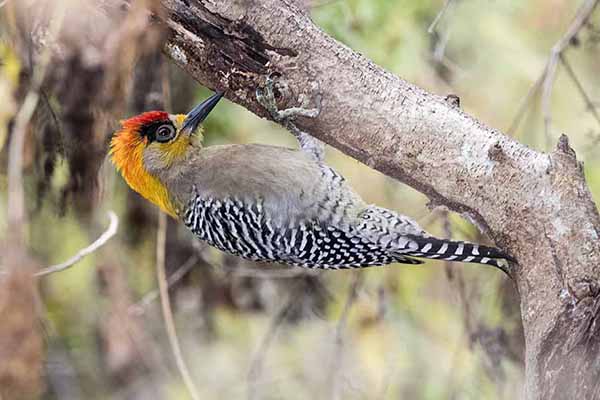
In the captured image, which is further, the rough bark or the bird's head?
the bird's head

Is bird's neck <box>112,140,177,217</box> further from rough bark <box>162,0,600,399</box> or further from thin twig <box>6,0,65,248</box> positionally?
rough bark <box>162,0,600,399</box>

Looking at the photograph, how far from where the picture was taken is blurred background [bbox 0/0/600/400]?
3.38 m

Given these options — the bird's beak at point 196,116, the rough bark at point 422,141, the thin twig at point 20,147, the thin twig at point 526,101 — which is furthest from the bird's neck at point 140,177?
the thin twig at point 526,101

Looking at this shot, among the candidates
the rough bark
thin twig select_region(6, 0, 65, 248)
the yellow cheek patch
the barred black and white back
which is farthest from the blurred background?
the barred black and white back

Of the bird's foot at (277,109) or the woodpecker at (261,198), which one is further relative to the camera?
the woodpecker at (261,198)

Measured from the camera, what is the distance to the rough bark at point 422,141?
320 cm

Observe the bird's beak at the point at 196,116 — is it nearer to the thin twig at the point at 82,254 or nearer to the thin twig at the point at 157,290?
the thin twig at the point at 82,254

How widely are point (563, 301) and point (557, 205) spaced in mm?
325

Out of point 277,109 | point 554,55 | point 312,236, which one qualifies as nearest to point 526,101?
point 554,55

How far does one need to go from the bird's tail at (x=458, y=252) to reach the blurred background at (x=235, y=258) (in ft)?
1.60

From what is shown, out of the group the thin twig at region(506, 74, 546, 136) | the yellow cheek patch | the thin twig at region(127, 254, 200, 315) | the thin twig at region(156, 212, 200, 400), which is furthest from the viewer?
the thin twig at region(127, 254, 200, 315)

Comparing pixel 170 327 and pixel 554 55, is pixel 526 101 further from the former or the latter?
pixel 170 327

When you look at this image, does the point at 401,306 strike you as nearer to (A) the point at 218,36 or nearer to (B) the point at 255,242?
(B) the point at 255,242

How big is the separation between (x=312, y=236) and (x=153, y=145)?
811 mm
